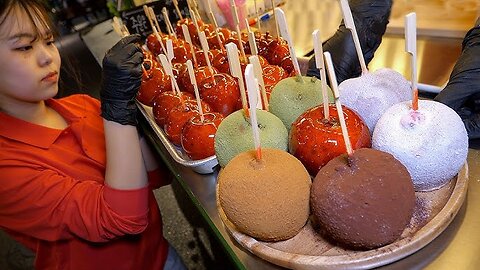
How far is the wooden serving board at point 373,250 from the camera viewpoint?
0.66 meters

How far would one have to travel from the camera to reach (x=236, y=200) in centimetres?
70

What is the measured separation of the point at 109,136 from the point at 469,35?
0.96 m

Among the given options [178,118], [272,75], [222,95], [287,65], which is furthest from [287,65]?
[178,118]

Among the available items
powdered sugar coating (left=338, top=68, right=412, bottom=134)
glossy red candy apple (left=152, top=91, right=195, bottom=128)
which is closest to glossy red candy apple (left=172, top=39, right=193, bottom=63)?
glossy red candy apple (left=152, top=91, right=195, bottom=128)

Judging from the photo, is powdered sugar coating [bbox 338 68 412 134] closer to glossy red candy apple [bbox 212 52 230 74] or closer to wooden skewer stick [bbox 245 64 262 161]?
wooden skewer stick [bbox 245 64 262 161]

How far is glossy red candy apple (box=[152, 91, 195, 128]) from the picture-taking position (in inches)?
47.5

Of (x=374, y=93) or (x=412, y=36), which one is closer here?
(x=412, y=36)

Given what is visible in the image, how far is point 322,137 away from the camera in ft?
2.50

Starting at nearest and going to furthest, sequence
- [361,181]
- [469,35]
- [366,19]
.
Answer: [361,181] → [469,35] → [366,19]

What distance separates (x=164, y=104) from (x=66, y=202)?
37 centimetres

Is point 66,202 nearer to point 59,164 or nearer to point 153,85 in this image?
point 59,164

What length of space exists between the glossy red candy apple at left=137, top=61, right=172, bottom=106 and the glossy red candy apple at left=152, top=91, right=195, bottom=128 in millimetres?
76

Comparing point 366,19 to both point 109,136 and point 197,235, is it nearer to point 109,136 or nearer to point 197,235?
point 109,136

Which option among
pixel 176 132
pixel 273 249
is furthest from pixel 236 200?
pixel 176 132
